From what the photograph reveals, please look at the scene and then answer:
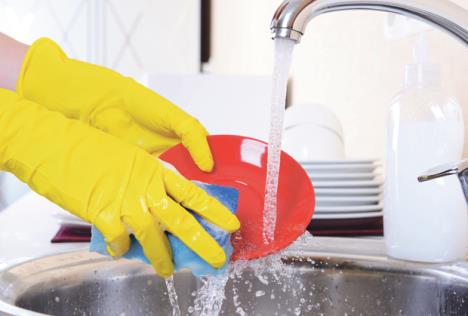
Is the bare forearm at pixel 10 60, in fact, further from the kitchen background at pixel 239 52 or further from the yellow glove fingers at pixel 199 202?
the kitchen background at pixel 239 52

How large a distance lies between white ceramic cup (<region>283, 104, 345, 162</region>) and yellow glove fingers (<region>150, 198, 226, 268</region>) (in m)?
0.60

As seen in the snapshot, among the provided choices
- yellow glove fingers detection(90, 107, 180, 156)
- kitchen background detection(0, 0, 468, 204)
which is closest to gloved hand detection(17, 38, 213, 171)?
yellow glove fingers detection(90, 107, 180, 156)

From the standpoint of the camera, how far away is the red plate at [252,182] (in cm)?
78

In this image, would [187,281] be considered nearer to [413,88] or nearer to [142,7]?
[413,88]

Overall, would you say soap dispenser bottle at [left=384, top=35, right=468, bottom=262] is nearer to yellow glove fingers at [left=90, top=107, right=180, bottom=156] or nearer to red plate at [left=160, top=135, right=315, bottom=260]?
red plate at [left=160, top=135, right=315, bottom=260]

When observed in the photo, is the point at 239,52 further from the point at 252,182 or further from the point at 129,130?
the point at 252,182

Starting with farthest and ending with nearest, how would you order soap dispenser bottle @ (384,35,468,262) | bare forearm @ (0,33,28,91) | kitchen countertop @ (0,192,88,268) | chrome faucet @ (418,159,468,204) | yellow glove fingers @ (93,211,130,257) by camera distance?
1. bare forearm @ (0,33,28,91)
2. kitchen countertop @ (0,192,88,268)
3. soap dispenser bottle @ (384,35,468,262)
4. yellow glove fingers @ (93,211,130,257)
5. chrome faucet @ (418,159,468,204)

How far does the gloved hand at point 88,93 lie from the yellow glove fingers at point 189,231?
30 cm

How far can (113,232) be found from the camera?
0.66 m

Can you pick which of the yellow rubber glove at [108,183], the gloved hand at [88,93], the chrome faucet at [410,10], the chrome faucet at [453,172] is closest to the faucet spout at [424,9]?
the chrome faucet at [410,10]

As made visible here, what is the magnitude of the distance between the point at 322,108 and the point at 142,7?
8.86 feet

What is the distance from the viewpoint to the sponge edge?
68 centimetres

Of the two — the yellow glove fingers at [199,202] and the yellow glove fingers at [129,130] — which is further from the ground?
the yellow glove fingers at [129,130]

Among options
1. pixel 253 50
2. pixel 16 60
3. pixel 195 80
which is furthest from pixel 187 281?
pixel 253 50
